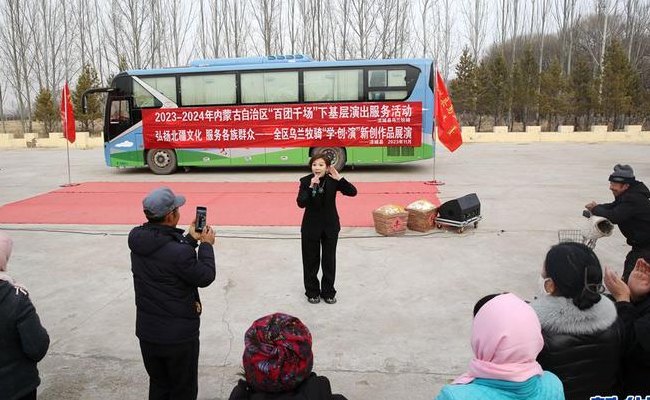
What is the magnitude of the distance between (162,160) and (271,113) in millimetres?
3564

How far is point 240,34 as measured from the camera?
1395 inches

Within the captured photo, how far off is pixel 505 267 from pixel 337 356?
2.93 metres

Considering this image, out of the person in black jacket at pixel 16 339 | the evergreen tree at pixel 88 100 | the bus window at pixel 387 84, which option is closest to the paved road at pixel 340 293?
the person in black jacket at pixel 16 339

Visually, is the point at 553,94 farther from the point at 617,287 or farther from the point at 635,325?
the point at 635,325

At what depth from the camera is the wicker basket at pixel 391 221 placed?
7.47 metres

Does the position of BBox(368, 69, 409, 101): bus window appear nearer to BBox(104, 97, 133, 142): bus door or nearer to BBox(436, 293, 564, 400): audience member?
BBox(104, 97, 133, 142): bus door

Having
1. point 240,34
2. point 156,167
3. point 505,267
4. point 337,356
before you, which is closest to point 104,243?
point 337,356

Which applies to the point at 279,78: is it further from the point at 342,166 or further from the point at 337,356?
the point at 337,356

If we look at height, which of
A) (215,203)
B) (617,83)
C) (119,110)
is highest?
(617,83)

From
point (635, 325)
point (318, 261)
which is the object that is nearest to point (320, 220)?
point (318, 261)

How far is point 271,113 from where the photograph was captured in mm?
14617

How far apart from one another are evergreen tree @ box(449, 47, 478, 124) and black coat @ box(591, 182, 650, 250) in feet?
87.7

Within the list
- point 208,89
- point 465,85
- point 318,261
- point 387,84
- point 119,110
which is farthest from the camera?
point 465,85

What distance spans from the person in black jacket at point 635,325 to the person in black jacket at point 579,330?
0.13 metres
